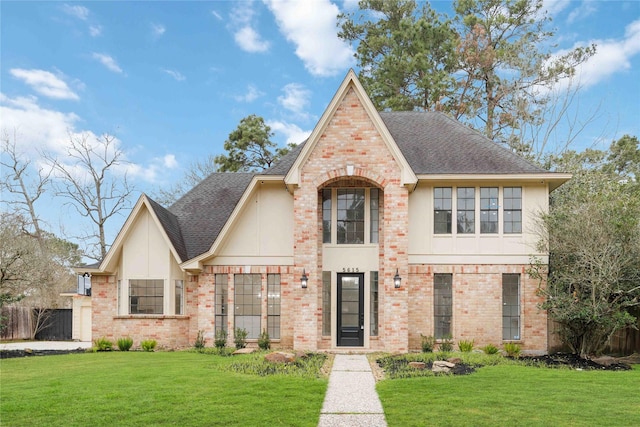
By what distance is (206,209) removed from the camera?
59.0 feet

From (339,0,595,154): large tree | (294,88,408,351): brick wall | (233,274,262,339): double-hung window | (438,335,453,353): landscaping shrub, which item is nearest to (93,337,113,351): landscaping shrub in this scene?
(233,274,262,339): double-hung window

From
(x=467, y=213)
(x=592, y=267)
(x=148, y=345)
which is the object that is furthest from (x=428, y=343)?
(x=148, y=345)

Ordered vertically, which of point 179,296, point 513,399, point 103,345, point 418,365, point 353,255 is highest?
point 353,255

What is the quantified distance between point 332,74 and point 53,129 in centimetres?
1564

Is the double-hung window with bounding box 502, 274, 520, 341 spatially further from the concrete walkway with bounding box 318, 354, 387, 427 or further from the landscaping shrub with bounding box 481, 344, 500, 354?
the concrete walkway with bounding box 318, 354, 387, 427

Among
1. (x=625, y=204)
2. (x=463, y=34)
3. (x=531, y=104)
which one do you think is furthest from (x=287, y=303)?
(x=463, y=34)

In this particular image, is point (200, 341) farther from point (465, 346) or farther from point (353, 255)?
point (465, 346)

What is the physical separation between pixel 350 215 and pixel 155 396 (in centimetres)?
871

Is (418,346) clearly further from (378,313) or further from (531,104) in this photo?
(531,104)

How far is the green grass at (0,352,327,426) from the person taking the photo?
686 centimetres

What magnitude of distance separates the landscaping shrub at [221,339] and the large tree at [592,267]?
30.9 feet

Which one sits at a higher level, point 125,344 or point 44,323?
point 125,344

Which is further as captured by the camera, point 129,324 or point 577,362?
point 129,324

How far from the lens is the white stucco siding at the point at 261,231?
51.0 ft
